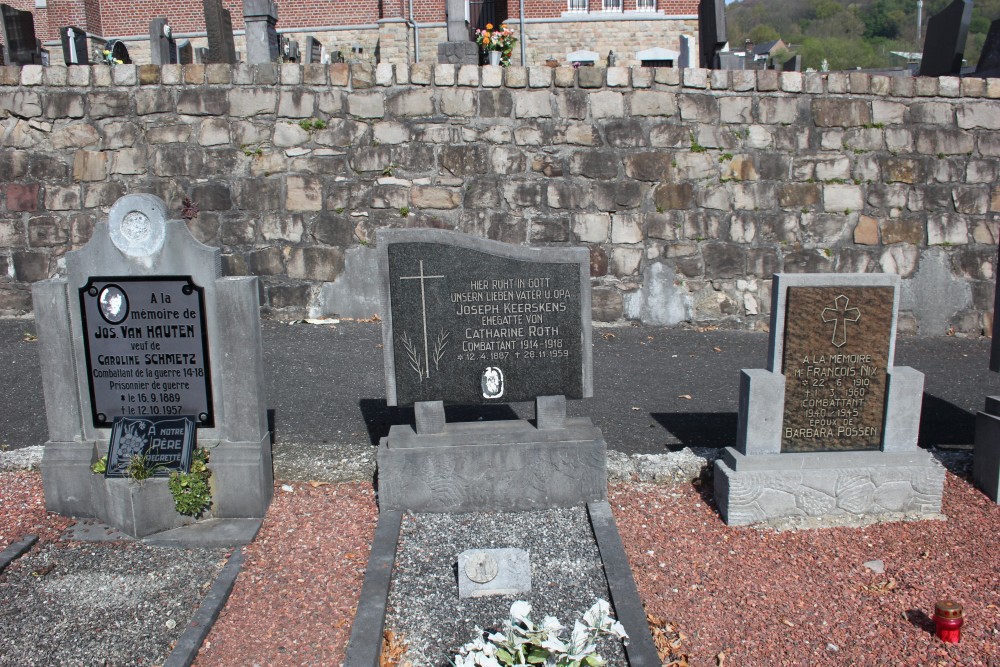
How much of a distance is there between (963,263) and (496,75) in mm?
5973

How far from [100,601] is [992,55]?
11871 mm

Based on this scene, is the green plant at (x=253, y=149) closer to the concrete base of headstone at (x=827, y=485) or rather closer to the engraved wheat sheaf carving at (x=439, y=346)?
the engraved wheat sheaf carving at (x=439, y=346)

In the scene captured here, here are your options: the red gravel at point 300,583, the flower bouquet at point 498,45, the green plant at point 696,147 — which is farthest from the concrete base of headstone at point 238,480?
the flower bouquet at point 498,45

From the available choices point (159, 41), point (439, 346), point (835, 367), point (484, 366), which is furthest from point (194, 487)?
point (159, 41)

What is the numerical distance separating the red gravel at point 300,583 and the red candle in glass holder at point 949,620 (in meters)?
2.79

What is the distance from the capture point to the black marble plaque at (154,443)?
479 cm

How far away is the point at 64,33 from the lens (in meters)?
12.5

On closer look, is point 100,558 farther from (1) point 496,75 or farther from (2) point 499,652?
(1) point 496,75

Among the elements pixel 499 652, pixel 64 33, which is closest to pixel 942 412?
pixel 499 652

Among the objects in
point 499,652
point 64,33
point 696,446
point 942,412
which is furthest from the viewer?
point 64,33

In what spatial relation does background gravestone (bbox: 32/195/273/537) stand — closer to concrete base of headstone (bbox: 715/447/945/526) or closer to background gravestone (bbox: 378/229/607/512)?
background gravestone (bbox: 378/229/607/512)

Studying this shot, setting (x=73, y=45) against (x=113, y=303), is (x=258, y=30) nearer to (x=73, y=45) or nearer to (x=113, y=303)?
(x=73, y=45)

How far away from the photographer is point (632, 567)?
4.47m

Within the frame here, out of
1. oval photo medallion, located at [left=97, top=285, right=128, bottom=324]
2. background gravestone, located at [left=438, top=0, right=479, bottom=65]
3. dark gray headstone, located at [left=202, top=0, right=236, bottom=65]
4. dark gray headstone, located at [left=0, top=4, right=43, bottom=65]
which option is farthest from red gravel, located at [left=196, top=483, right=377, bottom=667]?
dark gray headstone, located at [left=0, top=4, right=43, bottom=65]
